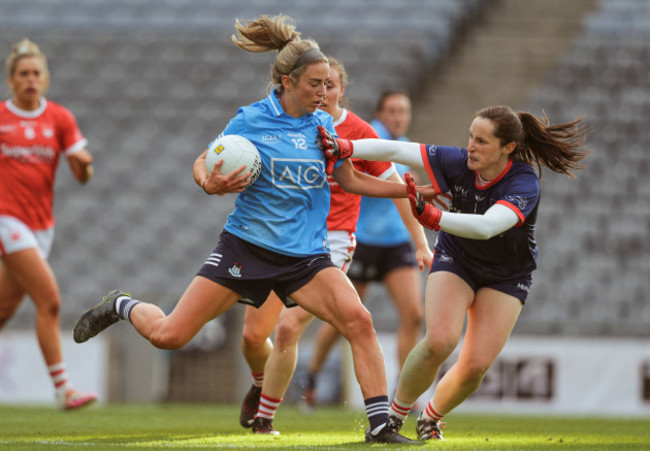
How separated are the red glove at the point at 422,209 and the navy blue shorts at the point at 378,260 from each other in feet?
10.5

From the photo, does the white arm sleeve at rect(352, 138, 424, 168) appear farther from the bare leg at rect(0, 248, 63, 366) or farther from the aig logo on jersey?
the bare leg at rect(0, 248, 63, 366)

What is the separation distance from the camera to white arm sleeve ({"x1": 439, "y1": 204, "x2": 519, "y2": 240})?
5199 millimetres

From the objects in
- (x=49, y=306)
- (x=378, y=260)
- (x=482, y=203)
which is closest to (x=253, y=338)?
(x=482, y=203)

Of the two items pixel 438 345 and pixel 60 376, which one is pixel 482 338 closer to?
pixel 438 345

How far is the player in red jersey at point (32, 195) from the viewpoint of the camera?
7.54 metres

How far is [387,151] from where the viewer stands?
5.63 meters

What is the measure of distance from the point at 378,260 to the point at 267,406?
257cm

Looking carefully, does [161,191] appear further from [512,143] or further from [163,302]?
[512,143]

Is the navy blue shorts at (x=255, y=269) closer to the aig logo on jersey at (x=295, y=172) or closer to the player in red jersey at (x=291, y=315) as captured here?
the aig logo on jersey at (x=295, y=172)

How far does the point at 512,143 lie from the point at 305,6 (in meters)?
12.5

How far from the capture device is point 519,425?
7.68 m

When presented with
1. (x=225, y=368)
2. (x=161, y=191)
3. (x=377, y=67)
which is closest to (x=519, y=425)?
(x=225, y=368)

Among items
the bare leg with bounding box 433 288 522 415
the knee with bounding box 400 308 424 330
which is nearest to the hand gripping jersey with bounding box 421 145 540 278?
the bare leg with bounding box 433 288 522 415

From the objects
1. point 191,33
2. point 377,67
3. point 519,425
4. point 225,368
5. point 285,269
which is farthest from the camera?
point 191,33
